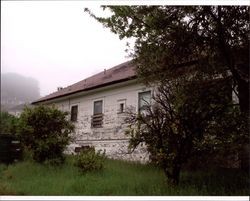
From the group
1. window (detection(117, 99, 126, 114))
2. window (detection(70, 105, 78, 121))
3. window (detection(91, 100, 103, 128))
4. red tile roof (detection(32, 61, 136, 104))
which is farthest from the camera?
window (detection(70, 105, 78, 121))

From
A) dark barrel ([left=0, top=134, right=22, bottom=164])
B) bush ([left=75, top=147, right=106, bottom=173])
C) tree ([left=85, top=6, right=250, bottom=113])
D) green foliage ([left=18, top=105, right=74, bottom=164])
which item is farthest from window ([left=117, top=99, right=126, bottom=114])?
tree ([left=85, top=6, right=250, bottom=113])

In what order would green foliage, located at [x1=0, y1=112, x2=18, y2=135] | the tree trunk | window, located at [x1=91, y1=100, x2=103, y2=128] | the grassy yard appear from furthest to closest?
1. window, located at [x1=91, y1=100, x2=103, y2=128]
2. green foliage, located at [x1=0, y1=112, x2=18, y2=135]
3. the tree trunk
4. the grassy yard

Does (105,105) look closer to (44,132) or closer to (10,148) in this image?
(44,132)

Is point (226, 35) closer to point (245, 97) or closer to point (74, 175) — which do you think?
point (245, 97)

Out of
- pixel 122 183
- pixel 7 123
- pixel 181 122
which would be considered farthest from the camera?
pixel 7 123

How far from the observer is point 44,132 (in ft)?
40.4

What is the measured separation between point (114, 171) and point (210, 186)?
3.00 m

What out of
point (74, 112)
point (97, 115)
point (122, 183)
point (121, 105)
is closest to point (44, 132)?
point (121, 105)

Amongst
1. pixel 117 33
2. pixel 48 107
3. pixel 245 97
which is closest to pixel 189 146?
pixel 245 97

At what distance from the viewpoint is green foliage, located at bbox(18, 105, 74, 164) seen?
1204cm

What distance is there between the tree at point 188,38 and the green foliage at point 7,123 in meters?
6.25

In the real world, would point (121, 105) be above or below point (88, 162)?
above

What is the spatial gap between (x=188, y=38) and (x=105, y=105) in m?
8.07

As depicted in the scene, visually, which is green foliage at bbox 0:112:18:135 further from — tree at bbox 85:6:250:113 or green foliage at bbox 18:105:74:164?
tree at bbox 85:6:250:113
